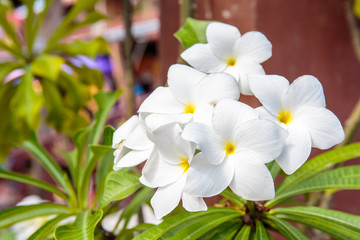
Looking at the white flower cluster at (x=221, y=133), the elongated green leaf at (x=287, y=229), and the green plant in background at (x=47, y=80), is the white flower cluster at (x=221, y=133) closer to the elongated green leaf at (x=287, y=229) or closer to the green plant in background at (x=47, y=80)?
the elongated green leaf at (x=287, y=229)

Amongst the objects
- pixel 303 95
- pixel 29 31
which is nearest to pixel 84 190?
pixel 303 95

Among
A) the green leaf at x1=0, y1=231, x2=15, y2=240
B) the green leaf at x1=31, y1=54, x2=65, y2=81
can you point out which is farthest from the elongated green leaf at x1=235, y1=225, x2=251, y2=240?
the green leaf at x1=31, y1=54, x2=65, y2=81

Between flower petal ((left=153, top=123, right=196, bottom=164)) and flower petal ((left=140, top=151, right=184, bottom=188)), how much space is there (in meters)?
0.01

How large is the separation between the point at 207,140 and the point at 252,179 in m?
0.07

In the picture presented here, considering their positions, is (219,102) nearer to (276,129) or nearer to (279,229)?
(276,129)

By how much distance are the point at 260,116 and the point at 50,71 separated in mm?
1000

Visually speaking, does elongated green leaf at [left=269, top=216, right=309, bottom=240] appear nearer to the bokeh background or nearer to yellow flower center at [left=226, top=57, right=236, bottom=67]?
yellow flower center at [left=226, top=57, right=236, bottom=67]

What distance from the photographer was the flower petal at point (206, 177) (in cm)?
44

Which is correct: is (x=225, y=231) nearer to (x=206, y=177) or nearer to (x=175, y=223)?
(x=175, y=223)

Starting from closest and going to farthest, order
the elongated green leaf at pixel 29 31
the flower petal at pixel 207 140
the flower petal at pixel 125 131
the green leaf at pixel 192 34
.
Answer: the flower petal at pixel 207 140, the flower petal at pixel 125 131, the green leaf at pixel 192 34, the elongated green leaf at pixel 29 31

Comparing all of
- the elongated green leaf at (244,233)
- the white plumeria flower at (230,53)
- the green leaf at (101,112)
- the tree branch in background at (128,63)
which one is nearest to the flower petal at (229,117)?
the white plumeria flower at (230,53)

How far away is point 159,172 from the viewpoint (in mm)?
491

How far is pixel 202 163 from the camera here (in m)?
0.45

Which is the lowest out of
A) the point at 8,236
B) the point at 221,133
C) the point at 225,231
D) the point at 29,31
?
the point at 8,236
